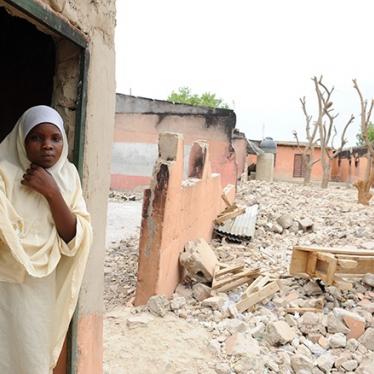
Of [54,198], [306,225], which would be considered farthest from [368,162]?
[54,198]

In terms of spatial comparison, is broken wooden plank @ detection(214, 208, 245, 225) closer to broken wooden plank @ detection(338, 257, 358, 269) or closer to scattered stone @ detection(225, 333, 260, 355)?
broken wooden plank @ detection(338, 257, 358, 269)

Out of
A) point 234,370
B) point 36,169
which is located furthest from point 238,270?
point 36,169

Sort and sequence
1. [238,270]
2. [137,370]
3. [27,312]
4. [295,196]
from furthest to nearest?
[295,196] < [238,270] < [137,370] < [27,312]

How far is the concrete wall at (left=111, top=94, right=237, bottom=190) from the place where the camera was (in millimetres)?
13940

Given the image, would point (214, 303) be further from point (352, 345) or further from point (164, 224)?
point (352, 345)

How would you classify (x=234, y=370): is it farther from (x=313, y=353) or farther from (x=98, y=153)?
(x=98, y=153)

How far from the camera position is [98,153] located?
2061mm

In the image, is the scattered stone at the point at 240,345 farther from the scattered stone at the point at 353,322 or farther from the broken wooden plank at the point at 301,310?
the scattered stone at the point at 353,322

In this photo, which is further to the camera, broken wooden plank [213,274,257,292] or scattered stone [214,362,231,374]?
broken wooden plank [213,274,257,292]

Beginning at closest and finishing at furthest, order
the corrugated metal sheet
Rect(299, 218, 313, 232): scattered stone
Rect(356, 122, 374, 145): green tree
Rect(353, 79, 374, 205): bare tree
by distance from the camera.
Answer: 1. the corrugated metal sheet
2. Rect(299, 218, 313, 232): scattered stone
3. Rect(353, 79, 374, 205): bare tree
4. Rect(356, 122, 374, 145): green tree

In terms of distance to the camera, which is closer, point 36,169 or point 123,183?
point 36,169

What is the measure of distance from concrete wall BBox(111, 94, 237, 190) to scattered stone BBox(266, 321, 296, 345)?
10.3 m

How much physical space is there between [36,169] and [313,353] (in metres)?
3.29

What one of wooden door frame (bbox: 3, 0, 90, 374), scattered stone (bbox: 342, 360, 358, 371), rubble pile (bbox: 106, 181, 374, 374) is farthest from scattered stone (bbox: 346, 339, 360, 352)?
wooden door frame (bbox: 3, 0, 90, 374)
